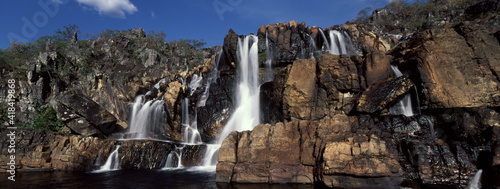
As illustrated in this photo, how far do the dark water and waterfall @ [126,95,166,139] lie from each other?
10163mm

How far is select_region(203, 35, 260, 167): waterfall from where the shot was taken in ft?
69.1

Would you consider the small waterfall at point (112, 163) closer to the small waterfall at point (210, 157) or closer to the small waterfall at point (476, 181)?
the small waterfall at point (210, 157)

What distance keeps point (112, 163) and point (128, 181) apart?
5.99 m

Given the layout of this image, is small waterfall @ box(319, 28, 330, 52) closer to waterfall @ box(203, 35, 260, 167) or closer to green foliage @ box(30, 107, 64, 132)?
waterfall @ box(203, 35, 260, 167)

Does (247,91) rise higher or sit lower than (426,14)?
lower

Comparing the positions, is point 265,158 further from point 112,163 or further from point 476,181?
point 112,163

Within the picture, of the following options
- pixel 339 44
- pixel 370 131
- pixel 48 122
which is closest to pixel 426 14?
pixel 339 44

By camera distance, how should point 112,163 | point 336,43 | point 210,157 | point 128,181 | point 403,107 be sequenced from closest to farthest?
point 128,181 < point 403,107 < point 210,157 < point 112,163 < point 336,43

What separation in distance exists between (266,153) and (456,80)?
11.0 metres

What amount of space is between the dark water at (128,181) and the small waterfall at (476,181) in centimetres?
532

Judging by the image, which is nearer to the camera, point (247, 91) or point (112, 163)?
point (112, 163)

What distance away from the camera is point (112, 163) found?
17438 millimetres

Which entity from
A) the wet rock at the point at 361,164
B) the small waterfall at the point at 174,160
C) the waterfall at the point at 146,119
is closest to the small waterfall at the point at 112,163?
the small waterfall at the point at 174,160

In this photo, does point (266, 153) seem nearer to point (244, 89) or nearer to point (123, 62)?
point (244, 89)
